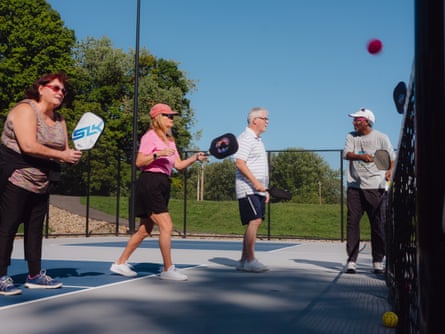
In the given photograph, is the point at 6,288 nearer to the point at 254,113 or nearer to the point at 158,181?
the point at 158,181

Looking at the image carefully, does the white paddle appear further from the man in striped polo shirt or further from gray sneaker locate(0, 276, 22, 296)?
the man in striped polo shirt

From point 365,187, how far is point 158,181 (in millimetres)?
2491

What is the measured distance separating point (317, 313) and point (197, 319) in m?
0.86

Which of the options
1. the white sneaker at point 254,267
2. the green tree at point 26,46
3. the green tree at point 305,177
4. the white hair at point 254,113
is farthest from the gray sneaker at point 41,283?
the green tree at point 26,46

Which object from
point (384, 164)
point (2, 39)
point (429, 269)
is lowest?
point (429, 269)

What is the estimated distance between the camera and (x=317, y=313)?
4219 mm

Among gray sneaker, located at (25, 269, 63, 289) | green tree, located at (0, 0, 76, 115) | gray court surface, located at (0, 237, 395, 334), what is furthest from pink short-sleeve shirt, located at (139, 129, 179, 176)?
green tree, located at (0, 0, 76, 115)

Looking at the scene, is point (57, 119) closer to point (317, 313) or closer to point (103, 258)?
point (317, 313)

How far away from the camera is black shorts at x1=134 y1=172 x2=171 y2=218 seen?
6.15m

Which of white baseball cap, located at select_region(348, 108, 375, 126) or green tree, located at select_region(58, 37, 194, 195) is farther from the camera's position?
green tree, located at select_region(58, 37, 194, 195)

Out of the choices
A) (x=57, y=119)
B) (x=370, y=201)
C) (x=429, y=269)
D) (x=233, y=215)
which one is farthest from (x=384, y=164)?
(x=233, y=215)

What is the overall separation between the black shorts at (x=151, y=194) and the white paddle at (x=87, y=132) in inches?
30.5

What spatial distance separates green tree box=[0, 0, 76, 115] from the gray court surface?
30.8 metres

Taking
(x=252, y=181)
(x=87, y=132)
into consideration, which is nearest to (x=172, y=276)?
(x=252, y=181)
